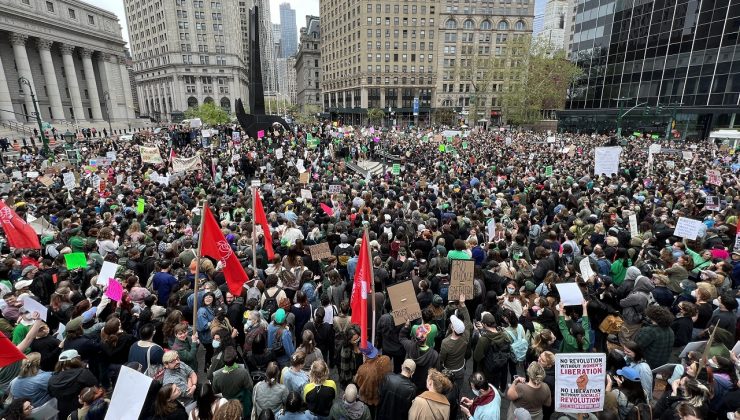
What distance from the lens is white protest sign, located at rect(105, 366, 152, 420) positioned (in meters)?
3.79

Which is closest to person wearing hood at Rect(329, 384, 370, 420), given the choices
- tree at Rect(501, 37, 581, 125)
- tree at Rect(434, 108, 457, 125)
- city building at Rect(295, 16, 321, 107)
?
tree at Rect(501, 37, 581, 125)

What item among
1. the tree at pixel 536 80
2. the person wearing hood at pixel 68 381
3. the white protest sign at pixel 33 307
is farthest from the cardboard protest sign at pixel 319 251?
the tree at pixel 536 80

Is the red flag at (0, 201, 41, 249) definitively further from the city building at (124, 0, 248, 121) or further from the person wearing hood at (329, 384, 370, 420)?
the city building at (124, 0, 248, 121)

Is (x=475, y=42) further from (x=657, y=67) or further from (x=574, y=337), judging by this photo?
(x=574, y=337)

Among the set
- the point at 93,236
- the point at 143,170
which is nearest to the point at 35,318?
the point at 93,236

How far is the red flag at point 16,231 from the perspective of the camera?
852 cm

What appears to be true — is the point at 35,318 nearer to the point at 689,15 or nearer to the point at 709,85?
the point at 709,85

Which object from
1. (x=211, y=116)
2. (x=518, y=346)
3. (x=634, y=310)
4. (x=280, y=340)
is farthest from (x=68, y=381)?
(x=211, y=116)

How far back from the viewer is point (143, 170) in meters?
20.9

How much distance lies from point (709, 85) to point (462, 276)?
51.8 meters

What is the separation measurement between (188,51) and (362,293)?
120 m

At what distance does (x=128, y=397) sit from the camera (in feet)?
12.6

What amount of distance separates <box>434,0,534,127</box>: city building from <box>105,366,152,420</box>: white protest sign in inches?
3406

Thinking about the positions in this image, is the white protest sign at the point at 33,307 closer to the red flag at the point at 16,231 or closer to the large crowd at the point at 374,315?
the large crowd at the point at 374,315
